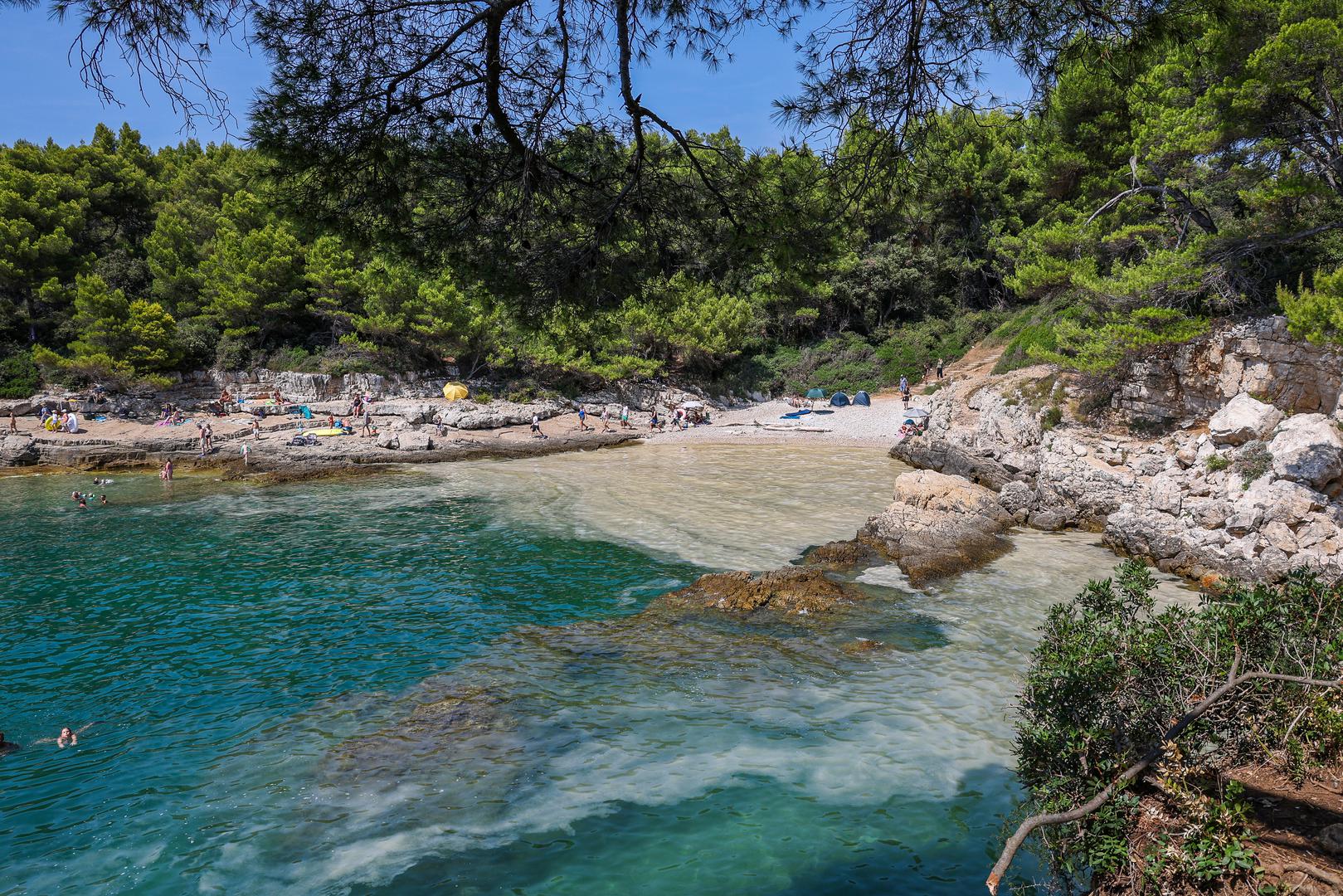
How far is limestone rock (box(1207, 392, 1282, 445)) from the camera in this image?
16297 millimetres

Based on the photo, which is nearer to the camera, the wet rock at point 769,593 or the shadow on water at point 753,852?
the shadow on water at point 753,852

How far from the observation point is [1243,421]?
1655 cm

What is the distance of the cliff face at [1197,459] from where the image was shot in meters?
13.5

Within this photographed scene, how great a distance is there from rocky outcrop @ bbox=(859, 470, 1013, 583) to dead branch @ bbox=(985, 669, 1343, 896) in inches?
390

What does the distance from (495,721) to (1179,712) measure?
298 inches

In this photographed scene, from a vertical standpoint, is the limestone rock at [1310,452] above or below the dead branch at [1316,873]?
above

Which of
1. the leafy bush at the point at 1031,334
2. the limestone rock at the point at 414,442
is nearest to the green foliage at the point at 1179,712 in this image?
the leafy bush at the point at 1031,334

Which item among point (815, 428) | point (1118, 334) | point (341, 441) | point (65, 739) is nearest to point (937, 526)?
point (1118, 334)

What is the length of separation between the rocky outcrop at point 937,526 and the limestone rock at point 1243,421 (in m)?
5.34

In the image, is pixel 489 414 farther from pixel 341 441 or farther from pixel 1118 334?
pixel 1118 334


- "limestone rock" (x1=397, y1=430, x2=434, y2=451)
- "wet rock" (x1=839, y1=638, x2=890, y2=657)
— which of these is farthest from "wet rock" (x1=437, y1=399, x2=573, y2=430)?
"wet rock" (x1=839, y1=638, x2=890, y2=657)

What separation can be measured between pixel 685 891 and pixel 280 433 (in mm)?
37235

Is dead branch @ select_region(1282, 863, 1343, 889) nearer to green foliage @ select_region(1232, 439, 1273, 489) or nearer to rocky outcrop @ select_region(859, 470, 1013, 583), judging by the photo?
rocky outcrop @ select_region(859, 470, 1013, 583)

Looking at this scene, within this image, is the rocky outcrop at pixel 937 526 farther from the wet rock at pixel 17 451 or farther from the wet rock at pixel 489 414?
the wet rock at pixel 17 451
